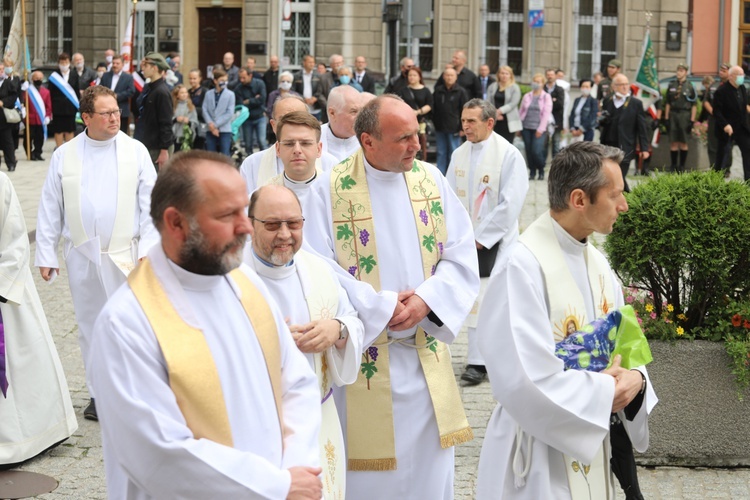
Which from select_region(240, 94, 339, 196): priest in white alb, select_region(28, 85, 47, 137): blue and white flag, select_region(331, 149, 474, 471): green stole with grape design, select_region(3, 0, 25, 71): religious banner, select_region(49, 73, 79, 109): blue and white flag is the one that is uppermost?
select_region(3, 0, 25, 71): religious banner

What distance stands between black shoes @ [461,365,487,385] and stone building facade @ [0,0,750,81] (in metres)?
22.5

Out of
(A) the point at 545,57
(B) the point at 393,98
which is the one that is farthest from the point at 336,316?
(A) the point at 545,57

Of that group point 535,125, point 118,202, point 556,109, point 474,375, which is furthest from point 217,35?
point 118,202

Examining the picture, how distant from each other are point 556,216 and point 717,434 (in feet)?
8.72

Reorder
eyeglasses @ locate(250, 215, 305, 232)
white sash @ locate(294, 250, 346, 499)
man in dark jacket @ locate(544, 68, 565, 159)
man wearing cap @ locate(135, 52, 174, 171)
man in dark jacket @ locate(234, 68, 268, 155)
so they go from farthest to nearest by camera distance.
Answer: man in dark jacket @ locate(234, 68, 268, 155) → man in dark jacket @ locate(544, 68, 565, 159) → man wearing cap @ locate(135, 52, 174, 171) → white sash @ locate(294, 250, 346, 499) → eyeglasses @ locate(250, 215, 305, 232)

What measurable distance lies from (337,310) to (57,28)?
29063 millimetres

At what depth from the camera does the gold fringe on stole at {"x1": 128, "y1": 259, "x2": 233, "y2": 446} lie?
3154 millimetres

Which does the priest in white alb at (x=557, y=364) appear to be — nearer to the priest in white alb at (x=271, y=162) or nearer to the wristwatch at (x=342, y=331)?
the wristwatch at (x=342, y=331)

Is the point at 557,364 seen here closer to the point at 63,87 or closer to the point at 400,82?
the point at 400,82

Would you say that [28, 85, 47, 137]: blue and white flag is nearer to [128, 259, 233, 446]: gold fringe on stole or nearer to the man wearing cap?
the man wearing cap

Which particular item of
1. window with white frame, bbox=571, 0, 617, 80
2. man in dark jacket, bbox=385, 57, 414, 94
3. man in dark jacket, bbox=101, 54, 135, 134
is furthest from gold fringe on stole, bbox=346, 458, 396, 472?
window with white frame, bbox=571, 0, 617, 80

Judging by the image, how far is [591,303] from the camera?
4453 mm

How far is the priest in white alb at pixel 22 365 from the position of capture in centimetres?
654

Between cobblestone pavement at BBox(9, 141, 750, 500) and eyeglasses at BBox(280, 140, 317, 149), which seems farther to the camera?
cobblestone pavement at BBox(9, 141, 750, 500)
